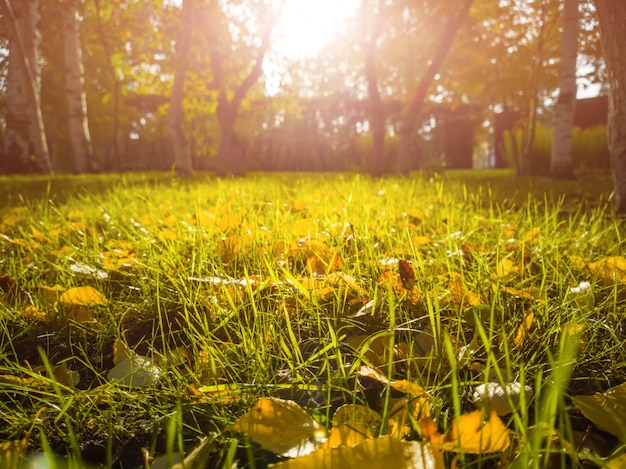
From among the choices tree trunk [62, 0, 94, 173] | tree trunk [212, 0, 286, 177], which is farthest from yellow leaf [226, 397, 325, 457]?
tree trunk [62, 0, 94, 173]

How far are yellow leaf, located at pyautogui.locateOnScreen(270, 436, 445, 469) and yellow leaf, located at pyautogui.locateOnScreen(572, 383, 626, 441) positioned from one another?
30cm

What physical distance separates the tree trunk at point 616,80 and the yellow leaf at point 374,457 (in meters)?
Answer: 2.70

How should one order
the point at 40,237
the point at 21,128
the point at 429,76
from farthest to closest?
the point at 429,76 → the point at 21,128 → the point at 40,237

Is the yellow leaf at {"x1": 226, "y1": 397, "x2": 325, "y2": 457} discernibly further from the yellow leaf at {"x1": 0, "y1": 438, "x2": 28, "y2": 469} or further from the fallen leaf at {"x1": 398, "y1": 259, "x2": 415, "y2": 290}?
the fallen leaf at {"x1": 398, "y1": 259, "x2": 415, "y2": 290}

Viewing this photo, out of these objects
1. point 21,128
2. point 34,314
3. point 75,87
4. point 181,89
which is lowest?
point 34,314

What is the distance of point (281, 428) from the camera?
0.62 meters

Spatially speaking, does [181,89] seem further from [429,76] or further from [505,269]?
[505,269]

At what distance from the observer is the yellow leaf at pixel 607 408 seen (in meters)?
0.65

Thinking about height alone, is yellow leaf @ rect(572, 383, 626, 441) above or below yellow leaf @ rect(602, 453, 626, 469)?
below

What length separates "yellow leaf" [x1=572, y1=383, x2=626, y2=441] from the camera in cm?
65

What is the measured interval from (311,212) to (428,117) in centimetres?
2482

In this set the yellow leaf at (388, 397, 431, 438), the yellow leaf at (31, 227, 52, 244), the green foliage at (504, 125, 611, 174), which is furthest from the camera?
the green foliage at (504, 125, 611, 174)

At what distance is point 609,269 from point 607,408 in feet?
2.30

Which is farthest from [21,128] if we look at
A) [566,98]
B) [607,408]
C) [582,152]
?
[582,152]
